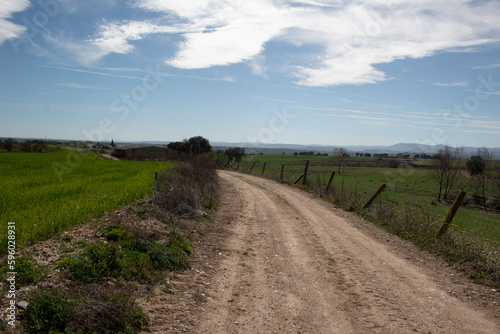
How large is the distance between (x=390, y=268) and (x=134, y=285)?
527cm

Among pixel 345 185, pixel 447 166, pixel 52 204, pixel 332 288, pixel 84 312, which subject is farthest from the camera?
pixel 447 166

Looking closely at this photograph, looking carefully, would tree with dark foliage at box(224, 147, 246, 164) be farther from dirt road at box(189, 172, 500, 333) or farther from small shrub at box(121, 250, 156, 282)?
small shrub at box(121, 250, 156, 282)

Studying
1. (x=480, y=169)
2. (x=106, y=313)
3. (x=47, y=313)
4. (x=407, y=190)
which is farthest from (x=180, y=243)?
(x=480, y=169)

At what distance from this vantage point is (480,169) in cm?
2892

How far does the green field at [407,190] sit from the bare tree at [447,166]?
1.01 metres

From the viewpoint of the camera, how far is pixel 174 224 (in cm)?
926

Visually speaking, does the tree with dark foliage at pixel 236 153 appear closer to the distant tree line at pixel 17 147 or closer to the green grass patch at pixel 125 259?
the distant tree line at pixel 17 147

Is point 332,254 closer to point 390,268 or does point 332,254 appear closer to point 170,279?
point 390,268

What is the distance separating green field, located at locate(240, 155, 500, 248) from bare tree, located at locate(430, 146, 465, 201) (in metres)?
1.01

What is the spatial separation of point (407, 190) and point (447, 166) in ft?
27.8

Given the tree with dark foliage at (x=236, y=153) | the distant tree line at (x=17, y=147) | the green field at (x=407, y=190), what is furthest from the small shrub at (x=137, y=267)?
the distant tree line at (x=17, y=147)

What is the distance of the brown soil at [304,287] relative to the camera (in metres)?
4.63

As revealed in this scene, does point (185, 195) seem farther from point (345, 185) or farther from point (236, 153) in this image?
point (236, 153)

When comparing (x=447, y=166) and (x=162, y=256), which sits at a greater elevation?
(x=447, y=166)
